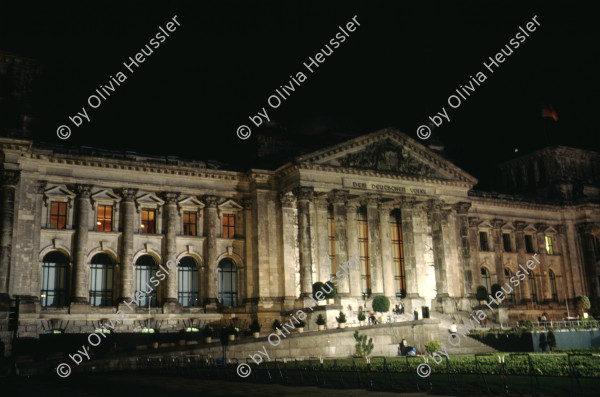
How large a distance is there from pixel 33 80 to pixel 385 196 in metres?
30.9

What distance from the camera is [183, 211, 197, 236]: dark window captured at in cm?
5072

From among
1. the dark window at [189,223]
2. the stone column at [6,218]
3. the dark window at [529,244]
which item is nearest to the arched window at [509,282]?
the dark window at [529,244]

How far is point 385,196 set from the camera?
53.3m

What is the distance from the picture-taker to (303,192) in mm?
49094

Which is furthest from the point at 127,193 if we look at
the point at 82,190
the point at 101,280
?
the point at 101,280

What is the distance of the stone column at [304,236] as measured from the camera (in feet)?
157

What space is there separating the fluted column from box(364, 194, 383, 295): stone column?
1.77 meters

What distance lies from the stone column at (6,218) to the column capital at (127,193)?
7.85 metres

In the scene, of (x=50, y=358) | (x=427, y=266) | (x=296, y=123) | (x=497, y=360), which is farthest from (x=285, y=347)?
(x=296, y=123)

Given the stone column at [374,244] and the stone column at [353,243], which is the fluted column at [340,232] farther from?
the stone column at [374,244]

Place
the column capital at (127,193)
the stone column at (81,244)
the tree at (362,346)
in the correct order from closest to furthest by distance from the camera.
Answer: the tree at (362,346)
the stone column at (81,244)
the column capital at (127,193)

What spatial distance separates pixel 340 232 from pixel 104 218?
63.5 ft

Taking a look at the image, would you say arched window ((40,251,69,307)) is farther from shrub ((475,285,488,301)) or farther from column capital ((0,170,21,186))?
shrub ((475,285,488,301))

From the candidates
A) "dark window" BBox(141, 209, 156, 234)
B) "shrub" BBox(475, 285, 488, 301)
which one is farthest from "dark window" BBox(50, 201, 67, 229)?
"shrub" BBox(475, 285, 488, 301)
